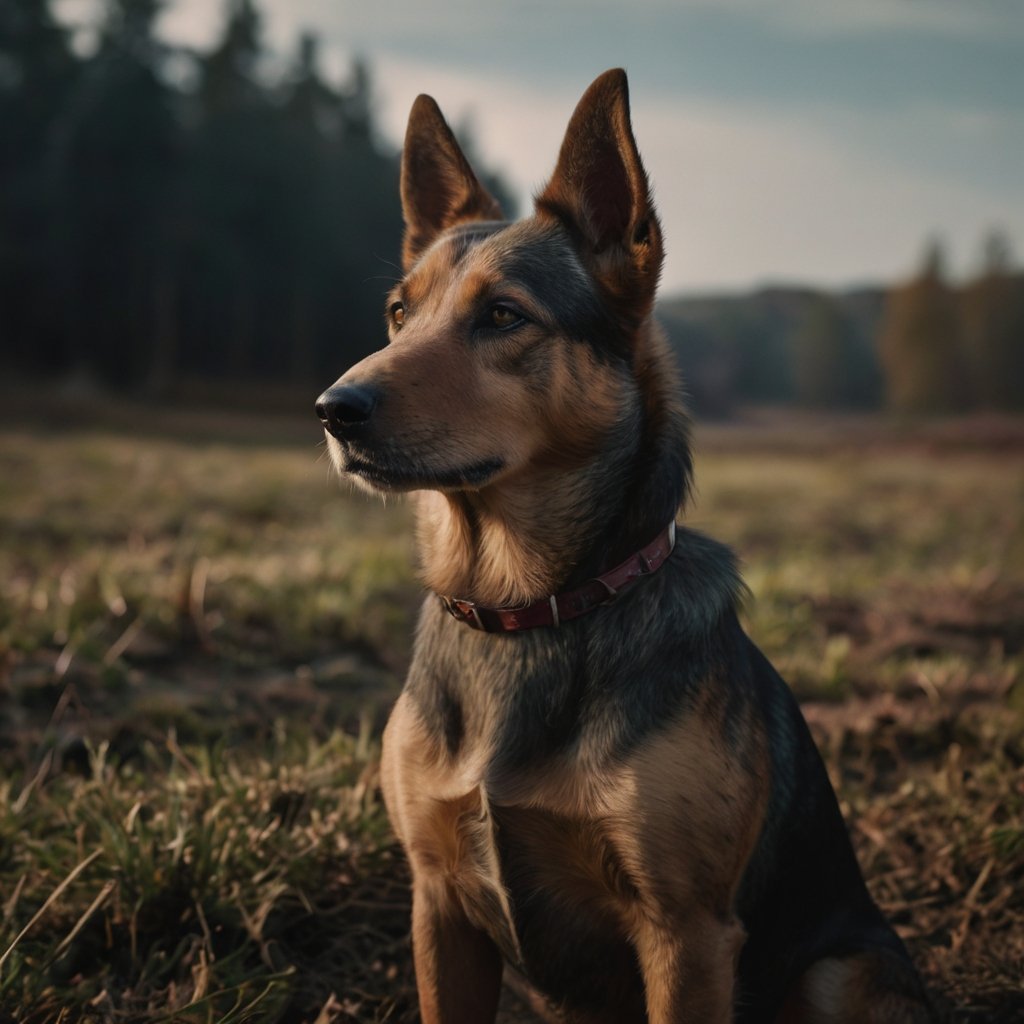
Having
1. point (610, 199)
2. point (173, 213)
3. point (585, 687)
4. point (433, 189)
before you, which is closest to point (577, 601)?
point (585, 687)

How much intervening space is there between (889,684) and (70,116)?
33.5 meters

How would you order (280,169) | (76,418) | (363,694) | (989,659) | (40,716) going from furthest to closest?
(280,169), (76,418), (989,659), (363,694), (40,716)

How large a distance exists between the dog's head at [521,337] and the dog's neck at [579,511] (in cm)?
6

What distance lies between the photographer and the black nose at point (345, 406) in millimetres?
2479

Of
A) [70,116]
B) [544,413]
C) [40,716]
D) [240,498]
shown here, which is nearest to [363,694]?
[40,716]

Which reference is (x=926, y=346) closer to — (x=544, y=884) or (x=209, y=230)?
(x=209, y=230)

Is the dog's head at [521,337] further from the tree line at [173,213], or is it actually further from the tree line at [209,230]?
the tree line at [173,213]

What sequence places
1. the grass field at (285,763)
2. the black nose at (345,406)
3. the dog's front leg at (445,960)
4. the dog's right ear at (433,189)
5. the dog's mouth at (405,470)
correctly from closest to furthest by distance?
the black nose at (345,406) → the dog's mouth at (405,470) → the dog's front leg at (445,960) → the grass field at (285,763) → the dog's right ear at (433,189)

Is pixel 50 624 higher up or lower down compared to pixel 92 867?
higher up

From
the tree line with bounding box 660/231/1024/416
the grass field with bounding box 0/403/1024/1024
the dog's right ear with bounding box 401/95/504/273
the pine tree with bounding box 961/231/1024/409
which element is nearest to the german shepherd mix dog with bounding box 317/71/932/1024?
the dog's right ear with bounding box 401/95/504/273

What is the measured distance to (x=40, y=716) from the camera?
4.40 metres

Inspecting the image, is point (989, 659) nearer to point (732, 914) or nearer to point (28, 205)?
point (732, 914)

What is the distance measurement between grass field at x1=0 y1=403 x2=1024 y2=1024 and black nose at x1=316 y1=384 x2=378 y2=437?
116 cm

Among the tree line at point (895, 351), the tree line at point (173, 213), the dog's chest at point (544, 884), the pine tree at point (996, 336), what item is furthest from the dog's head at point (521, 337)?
the pine tree at point (996, 336)
